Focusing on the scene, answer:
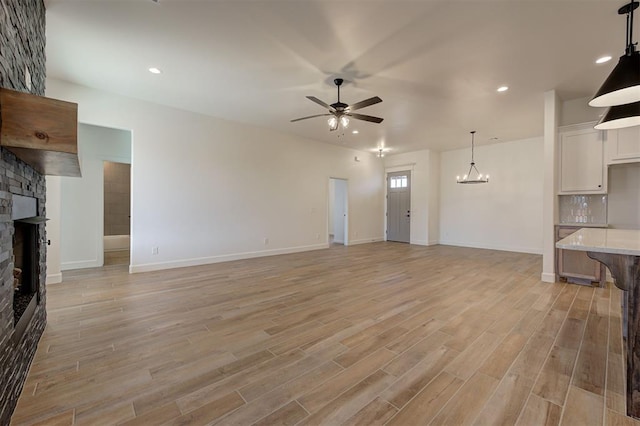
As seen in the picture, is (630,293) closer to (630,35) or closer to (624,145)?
(630,35)

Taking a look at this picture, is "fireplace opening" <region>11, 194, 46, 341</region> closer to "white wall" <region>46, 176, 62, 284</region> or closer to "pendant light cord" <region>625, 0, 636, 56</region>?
"white wall" <region>46, 176, 62, 284</region>

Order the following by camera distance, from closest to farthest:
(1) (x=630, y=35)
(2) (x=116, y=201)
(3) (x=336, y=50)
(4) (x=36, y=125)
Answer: (4) (x=36, y=125)
(1) (x=630, y=35)
(3) (x=336, y=50)
(2) (x=116, y=201)

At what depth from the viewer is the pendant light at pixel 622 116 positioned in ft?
7.64

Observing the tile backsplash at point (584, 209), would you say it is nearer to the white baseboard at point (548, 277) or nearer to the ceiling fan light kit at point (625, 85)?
the white baseboard at point (548, 277)

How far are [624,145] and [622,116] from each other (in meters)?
2.32

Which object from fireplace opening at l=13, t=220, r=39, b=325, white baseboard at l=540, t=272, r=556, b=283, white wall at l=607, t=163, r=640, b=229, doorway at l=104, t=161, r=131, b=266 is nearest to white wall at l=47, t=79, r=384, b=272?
fireplace opening at l=13, t=220, r=39, b=325

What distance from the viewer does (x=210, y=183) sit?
5594 mm

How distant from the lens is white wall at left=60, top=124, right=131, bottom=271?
16.4ft

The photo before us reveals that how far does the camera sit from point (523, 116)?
17.7 ft

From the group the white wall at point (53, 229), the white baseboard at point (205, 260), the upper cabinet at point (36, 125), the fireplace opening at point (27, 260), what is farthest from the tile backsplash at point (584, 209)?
the white wall at point (53, 229)

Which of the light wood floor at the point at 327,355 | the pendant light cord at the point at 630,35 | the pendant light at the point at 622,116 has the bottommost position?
the light wood floor at the point at 327,355

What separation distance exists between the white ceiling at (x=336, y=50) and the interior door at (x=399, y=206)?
4.15 m

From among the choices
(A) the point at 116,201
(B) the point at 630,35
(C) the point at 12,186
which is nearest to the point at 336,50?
(B) the point at 630,35

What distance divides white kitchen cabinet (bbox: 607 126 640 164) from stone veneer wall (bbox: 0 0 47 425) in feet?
21.6
